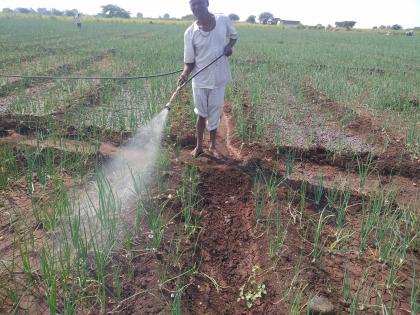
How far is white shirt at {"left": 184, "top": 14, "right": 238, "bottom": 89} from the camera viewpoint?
327 centimetres

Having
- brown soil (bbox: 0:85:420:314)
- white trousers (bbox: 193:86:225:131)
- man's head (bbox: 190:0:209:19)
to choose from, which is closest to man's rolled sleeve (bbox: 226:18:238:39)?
man's head (bbox: 190:0:209:19)

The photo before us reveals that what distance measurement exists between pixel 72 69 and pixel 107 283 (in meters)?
8.08

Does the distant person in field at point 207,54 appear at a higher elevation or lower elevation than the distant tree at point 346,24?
lower

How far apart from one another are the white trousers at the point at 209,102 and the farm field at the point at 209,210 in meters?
0.52

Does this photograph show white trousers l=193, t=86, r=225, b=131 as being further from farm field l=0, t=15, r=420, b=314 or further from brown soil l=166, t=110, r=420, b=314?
brown soil l=166, t=110, r=420, b=314

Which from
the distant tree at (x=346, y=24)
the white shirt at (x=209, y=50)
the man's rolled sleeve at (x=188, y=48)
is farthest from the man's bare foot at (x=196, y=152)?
the distant tree at (x=346, y=24)

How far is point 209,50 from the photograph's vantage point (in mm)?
3312

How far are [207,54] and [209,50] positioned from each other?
4 cm

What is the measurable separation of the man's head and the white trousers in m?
0.73

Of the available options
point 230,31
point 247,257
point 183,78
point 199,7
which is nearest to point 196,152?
point 183,78

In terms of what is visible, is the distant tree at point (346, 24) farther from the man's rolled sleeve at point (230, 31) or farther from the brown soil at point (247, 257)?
the brown soil at point (247, 257)

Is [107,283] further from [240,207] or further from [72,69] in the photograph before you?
[72,69]

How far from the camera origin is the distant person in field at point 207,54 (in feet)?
10.6

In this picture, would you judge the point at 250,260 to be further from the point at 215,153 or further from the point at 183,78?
the point at 183,78
